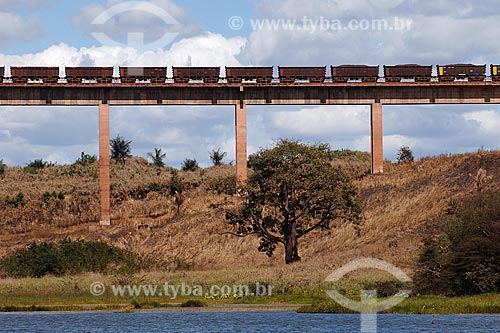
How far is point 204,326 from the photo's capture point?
43875 millimetres

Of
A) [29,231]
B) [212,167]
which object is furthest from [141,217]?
[212,167]

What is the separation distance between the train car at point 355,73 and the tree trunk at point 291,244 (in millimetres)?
22662

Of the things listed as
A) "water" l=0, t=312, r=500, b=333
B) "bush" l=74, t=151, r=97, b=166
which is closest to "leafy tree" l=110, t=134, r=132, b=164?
"bush" l=74, t=151, r=97, b=166

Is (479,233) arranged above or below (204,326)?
above

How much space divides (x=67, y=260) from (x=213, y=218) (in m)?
21.3

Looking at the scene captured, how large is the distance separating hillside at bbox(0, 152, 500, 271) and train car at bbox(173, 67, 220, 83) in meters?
7.79

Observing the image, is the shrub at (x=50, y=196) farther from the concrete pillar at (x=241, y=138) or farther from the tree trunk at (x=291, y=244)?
the tree trunk at (x=291, y=244)

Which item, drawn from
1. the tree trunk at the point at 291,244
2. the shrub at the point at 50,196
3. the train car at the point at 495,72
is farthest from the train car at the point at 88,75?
the train car at the point at 495,72

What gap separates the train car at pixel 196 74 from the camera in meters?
82.9

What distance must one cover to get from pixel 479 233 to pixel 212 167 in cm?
7292

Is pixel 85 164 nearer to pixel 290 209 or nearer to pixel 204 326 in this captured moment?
pixel 290 209

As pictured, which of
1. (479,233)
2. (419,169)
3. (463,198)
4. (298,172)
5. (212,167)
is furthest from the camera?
(212,167)

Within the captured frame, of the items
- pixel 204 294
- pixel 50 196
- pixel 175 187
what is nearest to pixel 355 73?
pixel 175 187

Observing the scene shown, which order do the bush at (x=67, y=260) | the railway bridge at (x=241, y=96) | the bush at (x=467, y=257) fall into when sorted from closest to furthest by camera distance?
the bush at (x=467, y=257)
the bush at (x=67, y=260)
the railway bridge at (x=241, y=96)
